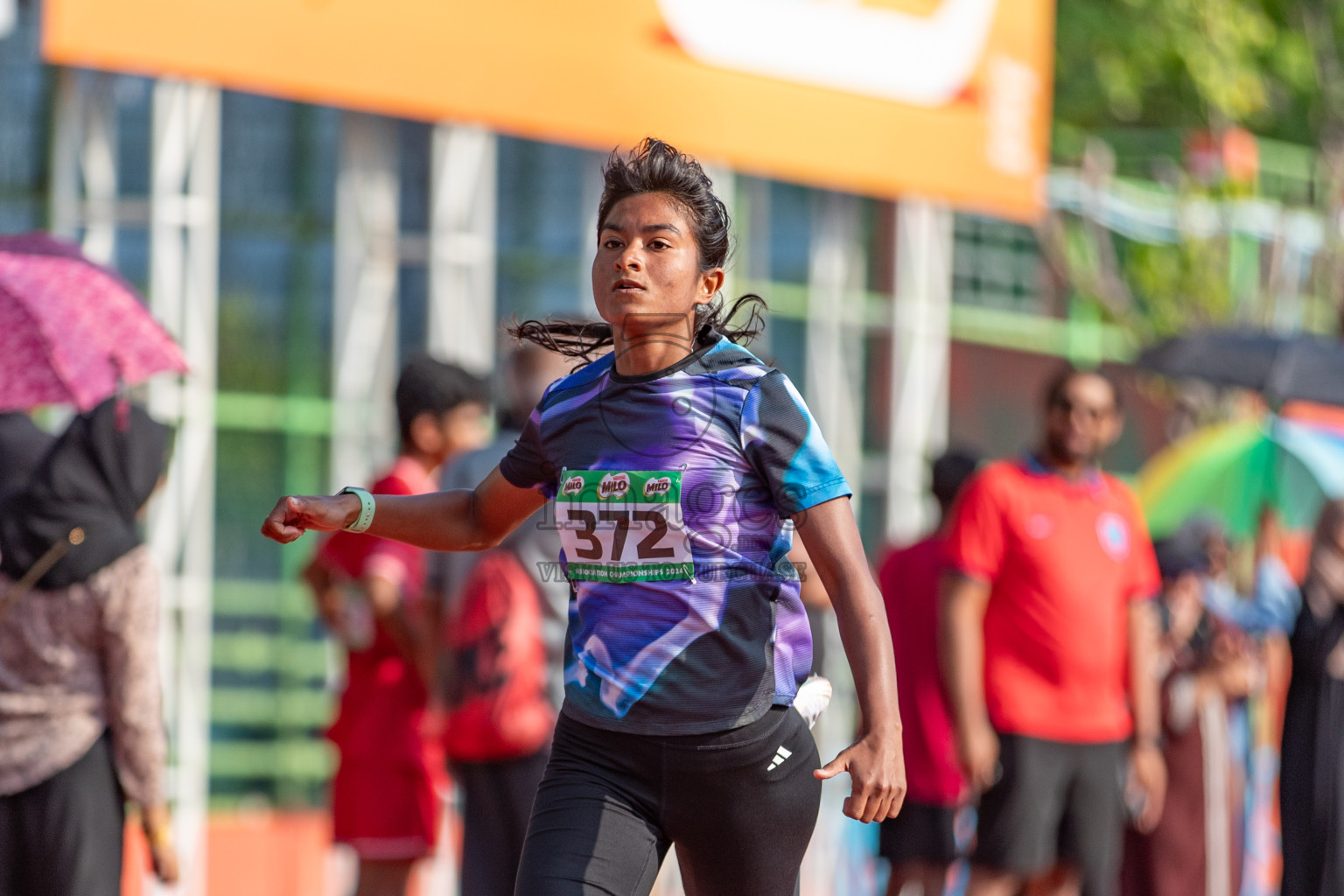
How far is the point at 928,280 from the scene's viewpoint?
1445cm

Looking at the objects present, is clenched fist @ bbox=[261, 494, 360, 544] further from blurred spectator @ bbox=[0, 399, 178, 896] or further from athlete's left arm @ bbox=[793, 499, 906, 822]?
blurred spectator @ bbox=[0, 399, 178, 896]

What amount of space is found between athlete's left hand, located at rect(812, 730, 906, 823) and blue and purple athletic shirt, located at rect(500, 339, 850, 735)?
0.35 meters

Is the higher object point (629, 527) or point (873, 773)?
point (629, 527)

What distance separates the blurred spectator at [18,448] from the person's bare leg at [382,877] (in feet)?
6.34

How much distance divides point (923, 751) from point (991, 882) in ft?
2.50

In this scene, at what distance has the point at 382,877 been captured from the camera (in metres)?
6.64

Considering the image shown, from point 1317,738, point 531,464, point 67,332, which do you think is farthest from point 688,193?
point 1317,738

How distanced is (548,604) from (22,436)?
168 cm

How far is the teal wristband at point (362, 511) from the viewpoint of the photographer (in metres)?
4.07

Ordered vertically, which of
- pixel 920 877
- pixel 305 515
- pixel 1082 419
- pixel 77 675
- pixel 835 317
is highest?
pixel 835 317

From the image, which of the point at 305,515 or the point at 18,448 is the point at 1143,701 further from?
the point at 305,515

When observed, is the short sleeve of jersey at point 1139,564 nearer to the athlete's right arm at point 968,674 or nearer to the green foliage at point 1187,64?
the athlete's right arm at point 968,674

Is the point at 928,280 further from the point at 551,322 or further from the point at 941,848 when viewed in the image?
the point at 551,322

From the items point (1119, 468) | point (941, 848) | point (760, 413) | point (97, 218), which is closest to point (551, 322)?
point (760, 413)
